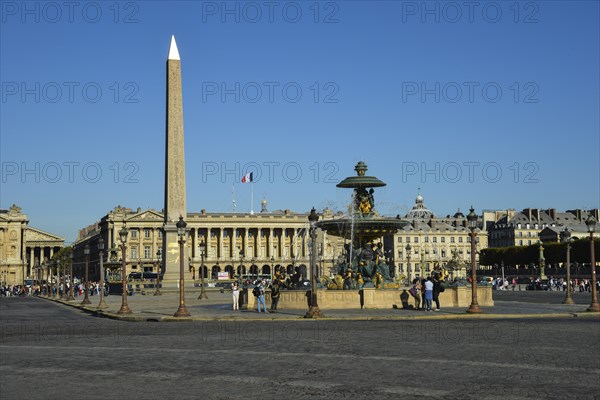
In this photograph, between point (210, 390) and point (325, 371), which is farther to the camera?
point (325, 371)

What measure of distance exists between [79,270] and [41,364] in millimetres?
181386

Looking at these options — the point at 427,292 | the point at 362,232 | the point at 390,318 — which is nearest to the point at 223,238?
the point at 362,232

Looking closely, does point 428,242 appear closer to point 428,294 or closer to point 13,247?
point 13,247

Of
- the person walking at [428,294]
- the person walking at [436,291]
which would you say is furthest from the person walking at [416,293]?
the person walking at [428,294]

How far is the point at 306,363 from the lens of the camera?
1480 cm

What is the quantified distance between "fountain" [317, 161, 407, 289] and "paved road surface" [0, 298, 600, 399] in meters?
12.8

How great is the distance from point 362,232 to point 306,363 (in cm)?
2424

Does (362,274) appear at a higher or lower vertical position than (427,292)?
higher

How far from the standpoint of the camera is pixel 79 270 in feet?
626

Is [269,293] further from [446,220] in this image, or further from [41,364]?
[446,220]

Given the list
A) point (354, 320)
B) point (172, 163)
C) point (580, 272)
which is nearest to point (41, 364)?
point (354, 320)

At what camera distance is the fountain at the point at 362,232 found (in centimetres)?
3672

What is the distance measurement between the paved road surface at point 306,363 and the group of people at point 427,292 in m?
8.67

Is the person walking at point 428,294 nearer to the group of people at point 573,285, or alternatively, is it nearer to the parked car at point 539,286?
the group of people at point 573,285
